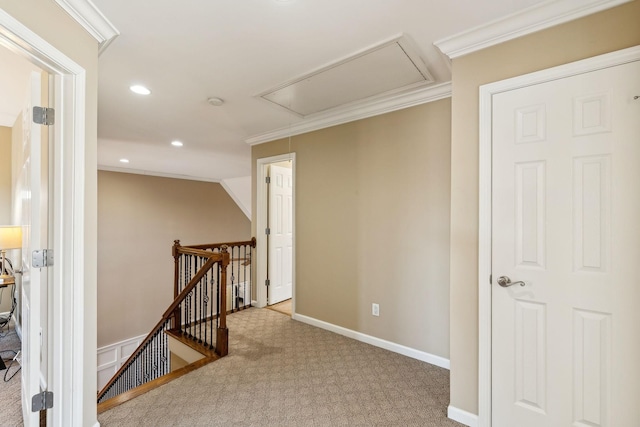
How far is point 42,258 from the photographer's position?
142cm

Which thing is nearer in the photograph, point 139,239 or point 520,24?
point 520,24

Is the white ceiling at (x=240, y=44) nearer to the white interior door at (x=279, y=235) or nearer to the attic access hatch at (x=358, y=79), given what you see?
the attic access hatch at (x=358, y=79)

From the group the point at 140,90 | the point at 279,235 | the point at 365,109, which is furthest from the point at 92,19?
the point at 279,235

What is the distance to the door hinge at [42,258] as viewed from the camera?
1409mm

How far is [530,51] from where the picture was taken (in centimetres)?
160

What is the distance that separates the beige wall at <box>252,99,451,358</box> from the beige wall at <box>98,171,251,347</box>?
4.66m

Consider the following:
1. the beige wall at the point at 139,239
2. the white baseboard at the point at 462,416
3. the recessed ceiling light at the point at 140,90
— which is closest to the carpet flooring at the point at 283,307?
the white baseboard at the point at 462,416

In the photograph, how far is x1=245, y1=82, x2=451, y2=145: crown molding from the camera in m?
2.46

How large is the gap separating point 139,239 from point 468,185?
22.3 feet

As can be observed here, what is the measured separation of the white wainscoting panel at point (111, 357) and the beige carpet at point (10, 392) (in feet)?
11.1

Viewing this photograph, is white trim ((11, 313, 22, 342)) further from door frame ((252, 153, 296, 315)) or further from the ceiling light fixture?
the ceiling light fixture

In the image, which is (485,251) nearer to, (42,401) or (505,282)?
(505,282)

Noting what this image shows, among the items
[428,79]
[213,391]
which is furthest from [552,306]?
[213,391]

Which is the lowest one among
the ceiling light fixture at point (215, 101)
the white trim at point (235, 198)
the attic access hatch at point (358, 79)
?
the white trim at point (235, 198)
